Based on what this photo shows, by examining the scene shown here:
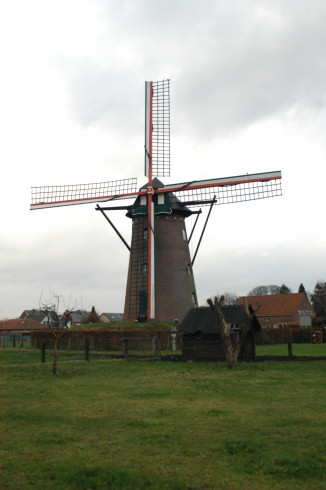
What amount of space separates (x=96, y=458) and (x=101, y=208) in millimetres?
29839

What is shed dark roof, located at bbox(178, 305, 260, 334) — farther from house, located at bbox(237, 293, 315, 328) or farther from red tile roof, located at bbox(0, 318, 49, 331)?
red tile roof, located at bbox(0, 318, 49, 331)

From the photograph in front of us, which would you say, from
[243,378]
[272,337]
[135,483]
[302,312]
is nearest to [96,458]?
[135,483]

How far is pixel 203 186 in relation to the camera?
113ft

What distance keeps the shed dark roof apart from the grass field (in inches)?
301

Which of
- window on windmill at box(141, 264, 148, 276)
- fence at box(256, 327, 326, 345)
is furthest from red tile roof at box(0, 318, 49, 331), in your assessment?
window on windmill at box(141, 264, 148, 276)

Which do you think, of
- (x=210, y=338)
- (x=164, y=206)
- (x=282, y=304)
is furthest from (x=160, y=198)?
(x=282, y=304)

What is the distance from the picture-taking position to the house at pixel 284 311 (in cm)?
6538

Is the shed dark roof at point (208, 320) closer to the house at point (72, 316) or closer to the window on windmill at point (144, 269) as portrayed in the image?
the house at point (72, 316)

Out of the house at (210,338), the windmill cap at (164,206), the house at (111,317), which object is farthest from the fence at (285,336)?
the house at (111,317)

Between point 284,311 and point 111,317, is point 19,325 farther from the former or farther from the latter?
point 284,311

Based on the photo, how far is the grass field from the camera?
18.6 feet

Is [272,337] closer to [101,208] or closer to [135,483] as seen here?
[101,208]

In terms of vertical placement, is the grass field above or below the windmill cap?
below

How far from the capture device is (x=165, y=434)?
761 cm
